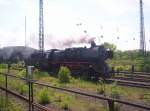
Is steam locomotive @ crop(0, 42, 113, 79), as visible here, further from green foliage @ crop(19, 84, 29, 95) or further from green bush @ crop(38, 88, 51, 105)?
green bush @ crop(38, 88, 51, 105)

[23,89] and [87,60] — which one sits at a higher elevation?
[87,60]

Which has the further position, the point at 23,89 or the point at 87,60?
the point at 87,60

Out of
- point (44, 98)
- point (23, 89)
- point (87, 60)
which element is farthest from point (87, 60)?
point (44, 98)

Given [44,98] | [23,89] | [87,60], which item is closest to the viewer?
[44,98]

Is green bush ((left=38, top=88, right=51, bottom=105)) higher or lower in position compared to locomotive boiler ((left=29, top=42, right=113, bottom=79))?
lower

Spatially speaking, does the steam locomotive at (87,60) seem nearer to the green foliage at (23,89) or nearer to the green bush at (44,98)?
the green foliage at (23,89)

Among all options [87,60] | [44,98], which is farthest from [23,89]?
[87,60]

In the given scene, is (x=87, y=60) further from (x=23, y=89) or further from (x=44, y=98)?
(x=44, y=98)

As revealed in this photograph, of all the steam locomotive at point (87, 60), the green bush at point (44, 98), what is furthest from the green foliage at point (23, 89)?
the steam locomotive at point (87, 60)

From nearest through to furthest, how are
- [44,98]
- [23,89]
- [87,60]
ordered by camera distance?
[44,98] → [23,89] → [87,60]

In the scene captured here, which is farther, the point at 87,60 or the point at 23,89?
the point at 87,60

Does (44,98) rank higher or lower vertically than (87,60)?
lower

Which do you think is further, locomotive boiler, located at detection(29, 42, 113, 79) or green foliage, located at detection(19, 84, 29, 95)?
locomotive boiler, located at detection(29, 42, 113, 79)

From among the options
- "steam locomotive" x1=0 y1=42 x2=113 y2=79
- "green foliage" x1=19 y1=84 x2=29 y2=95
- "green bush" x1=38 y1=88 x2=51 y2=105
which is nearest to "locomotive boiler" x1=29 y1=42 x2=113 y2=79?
"steam locomotive" x1=0 y1=42 x2=113 y2=79
